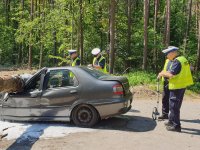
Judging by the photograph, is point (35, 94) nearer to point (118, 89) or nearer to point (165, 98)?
point (118, 89)

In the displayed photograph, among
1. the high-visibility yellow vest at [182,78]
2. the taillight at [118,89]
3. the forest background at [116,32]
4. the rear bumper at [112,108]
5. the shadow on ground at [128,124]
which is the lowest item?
the shadow on ground at [128,124]

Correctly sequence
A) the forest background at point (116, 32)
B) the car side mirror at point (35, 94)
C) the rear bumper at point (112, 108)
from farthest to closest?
1. the forest background at point (116, 32)
2. the car side mirror at point (35, 94)
3. the rear bumper at point (112, 108)

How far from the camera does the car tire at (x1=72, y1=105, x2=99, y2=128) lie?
898cm

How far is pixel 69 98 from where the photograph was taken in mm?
9070

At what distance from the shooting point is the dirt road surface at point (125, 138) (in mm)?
7531

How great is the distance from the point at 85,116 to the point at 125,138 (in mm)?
1358

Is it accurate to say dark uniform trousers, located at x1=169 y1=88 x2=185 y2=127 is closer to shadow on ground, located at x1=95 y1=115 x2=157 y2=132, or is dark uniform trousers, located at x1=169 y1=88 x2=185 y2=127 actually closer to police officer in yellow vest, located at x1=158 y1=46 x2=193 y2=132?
police officer in yellow vest, located at x1=158 y1=46 x2=193 y2=132

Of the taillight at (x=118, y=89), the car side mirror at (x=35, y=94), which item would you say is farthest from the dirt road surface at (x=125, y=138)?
the car side mirror at (x=35, y=94)

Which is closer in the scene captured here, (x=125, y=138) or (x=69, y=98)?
(x=125, y=138)

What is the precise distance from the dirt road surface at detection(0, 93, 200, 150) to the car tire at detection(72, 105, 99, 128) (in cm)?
25

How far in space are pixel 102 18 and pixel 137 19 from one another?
5650 millimetres

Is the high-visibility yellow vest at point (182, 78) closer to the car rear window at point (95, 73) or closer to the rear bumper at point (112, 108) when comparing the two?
the rear bumper at point (112, 108)

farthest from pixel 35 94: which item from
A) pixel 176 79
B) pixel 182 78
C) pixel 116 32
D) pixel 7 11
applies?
pixel 7 11

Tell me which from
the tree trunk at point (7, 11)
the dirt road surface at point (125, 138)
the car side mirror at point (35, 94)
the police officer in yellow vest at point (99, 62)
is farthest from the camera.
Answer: the tree trunk at point (7, 11)
